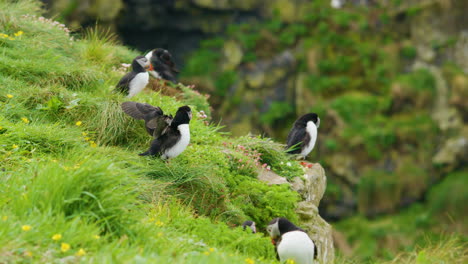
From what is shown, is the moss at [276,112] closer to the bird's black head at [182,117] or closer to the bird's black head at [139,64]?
the bird's black head at [139,64]

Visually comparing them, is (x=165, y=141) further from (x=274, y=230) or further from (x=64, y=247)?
(x=64, y=247)

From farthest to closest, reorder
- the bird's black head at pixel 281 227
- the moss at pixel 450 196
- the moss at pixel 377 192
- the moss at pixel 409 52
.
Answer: the moss at pixel 409 52, the moss at pixel 377 192, the moss at pixel 450 196, the bird's black head at pixel 281 227

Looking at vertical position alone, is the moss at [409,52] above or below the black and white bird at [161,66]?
above

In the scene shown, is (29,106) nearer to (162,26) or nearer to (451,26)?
(162,26)

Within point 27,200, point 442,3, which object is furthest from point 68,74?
point 442,3

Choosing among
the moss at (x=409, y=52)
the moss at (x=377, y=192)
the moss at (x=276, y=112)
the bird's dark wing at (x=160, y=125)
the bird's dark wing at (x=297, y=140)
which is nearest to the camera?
the bird's dark wing at (x=160, y=125)

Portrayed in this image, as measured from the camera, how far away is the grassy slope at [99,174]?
313 centimetres

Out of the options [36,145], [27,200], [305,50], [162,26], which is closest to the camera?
[27,200]

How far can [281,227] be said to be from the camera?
4.37 meters

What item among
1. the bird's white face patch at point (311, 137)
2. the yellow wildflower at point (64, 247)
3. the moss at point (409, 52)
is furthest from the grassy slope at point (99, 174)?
the moss at point (409, 52)

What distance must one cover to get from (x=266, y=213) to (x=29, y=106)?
281cm

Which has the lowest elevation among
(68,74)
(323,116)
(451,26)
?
(323,116)

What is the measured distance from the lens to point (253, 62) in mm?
15773

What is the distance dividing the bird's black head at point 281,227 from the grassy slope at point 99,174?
4.5 inches
